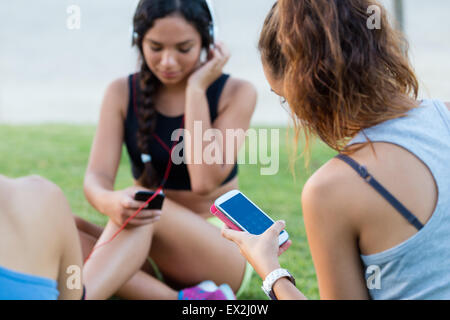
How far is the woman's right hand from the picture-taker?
253 cm

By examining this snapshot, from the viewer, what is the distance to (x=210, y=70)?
299 cm

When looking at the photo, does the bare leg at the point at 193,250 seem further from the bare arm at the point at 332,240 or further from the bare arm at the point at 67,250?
the bare arm at the point at 332,240

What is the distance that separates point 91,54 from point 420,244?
9.59 meters

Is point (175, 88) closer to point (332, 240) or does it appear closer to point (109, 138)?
point (109, 138)

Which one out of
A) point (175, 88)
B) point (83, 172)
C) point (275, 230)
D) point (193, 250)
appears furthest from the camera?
point (83, 172)

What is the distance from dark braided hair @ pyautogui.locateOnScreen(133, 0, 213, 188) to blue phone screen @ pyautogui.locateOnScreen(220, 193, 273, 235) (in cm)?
117

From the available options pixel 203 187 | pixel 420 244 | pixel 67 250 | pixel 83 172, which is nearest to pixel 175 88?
pixel 203 187

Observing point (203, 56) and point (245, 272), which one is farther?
point (203, 56)

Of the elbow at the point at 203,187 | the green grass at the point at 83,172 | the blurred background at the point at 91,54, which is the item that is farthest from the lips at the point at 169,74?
the blurred background at the point at 91,54

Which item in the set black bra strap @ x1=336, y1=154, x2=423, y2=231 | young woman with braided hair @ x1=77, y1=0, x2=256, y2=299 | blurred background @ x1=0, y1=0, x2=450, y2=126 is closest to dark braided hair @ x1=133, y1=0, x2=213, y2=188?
young woman with braided hair @ x1=77, y1=0, x2=256, y2=299

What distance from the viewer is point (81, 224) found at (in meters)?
2.96

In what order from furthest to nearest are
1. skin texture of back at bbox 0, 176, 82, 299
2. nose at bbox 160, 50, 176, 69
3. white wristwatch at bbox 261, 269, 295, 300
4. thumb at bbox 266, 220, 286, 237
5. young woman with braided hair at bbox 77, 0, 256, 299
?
nose at bbox 160, 50, 176, 69 < young woman with braided hair at bbox 77, 0, 256, 299 < thumb at bbox 266, 220, 286, 237 < white wristwatch at bbox 261, 269, 295, 300 < skin texture of back at bbox 0, 176, 82, 299

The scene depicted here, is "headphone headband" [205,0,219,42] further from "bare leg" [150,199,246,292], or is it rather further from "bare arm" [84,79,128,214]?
"bare leg" [150,199,246,292]
